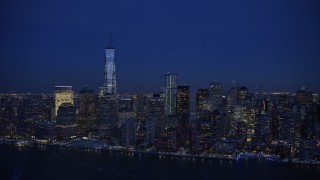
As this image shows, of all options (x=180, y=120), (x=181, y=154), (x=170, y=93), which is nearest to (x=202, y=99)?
(x=170, y=93)

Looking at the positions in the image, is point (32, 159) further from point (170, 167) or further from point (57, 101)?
point (57, 101)

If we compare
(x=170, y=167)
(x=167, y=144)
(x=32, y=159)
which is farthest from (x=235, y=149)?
(x=32, y=159)

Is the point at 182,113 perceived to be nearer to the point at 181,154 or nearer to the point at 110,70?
the point at 181,154

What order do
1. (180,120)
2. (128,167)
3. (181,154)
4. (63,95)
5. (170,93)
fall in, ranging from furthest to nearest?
1. (63,95)
2. (170,93)
3. (180,120)
4. (181,154)
5. (128,167)

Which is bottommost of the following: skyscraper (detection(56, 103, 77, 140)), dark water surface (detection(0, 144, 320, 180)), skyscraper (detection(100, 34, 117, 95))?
dark water surface (detection(0, 144, 320, 180))

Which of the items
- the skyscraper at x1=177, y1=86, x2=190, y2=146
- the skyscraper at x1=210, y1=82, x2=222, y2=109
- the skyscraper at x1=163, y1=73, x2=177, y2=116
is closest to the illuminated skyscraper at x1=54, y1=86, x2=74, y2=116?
the skyscraper at x1=163, y1=73, x2=177, y2=116

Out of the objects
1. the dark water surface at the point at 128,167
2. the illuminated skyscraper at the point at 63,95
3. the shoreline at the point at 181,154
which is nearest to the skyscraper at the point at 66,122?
Answer: the shoreline at the point at 181,154

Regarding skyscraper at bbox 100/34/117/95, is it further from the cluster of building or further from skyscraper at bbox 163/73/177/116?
skyscraper at bbox 163/73/177/116
